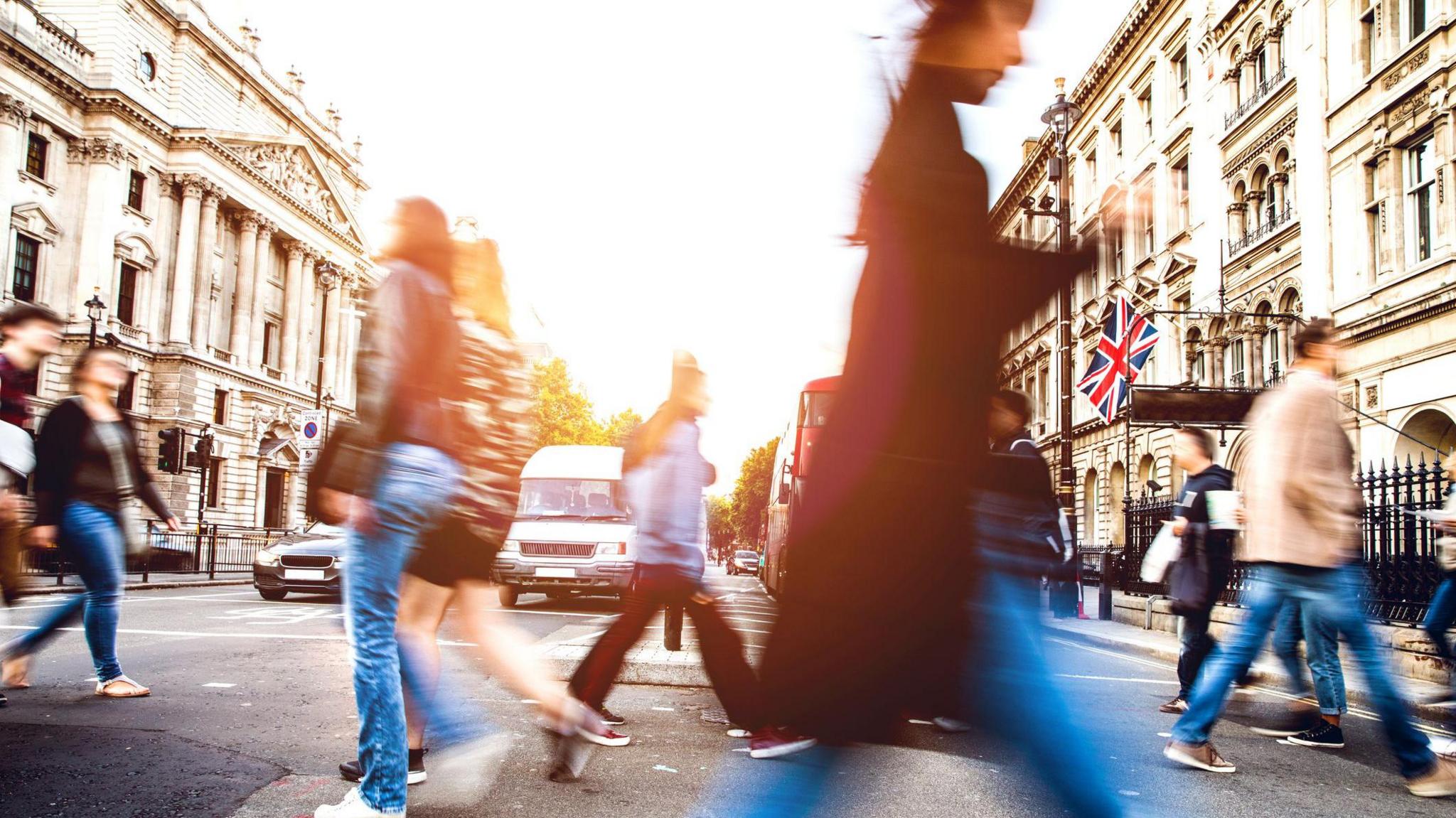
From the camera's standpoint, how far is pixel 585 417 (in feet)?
269

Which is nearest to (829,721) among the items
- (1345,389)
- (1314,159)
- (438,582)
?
(438,582)

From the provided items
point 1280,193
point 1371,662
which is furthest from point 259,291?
point 1371,662

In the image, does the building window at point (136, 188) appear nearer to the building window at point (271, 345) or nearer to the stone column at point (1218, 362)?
the building window at point (271, 345)

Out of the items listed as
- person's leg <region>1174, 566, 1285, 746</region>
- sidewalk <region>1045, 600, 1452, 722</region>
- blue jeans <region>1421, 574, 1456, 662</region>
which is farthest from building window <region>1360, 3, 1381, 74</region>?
person's leg <region>1174, 566, 1285, 746</region>

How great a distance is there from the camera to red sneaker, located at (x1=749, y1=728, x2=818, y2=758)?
176 centimetres

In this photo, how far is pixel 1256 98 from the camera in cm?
2512

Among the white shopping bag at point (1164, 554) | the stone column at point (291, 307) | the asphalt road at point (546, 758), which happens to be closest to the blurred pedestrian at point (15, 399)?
the asphalt road at point (546, 758)

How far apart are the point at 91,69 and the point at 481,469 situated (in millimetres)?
47856

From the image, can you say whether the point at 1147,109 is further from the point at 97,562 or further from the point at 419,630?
the point at 419,630

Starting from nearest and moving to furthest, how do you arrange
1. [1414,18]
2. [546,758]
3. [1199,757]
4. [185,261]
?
1. [546,758]
2. [1199,757]
3. [1414,18]
4. [185,261]

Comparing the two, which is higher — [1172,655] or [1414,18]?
[1414,18]

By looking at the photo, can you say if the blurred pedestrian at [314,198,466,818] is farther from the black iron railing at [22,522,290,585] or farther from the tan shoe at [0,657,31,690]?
the black iron railing at [22,522,290,585]

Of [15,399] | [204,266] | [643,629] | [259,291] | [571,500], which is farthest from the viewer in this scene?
[259,291]

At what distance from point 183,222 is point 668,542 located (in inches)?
1962
